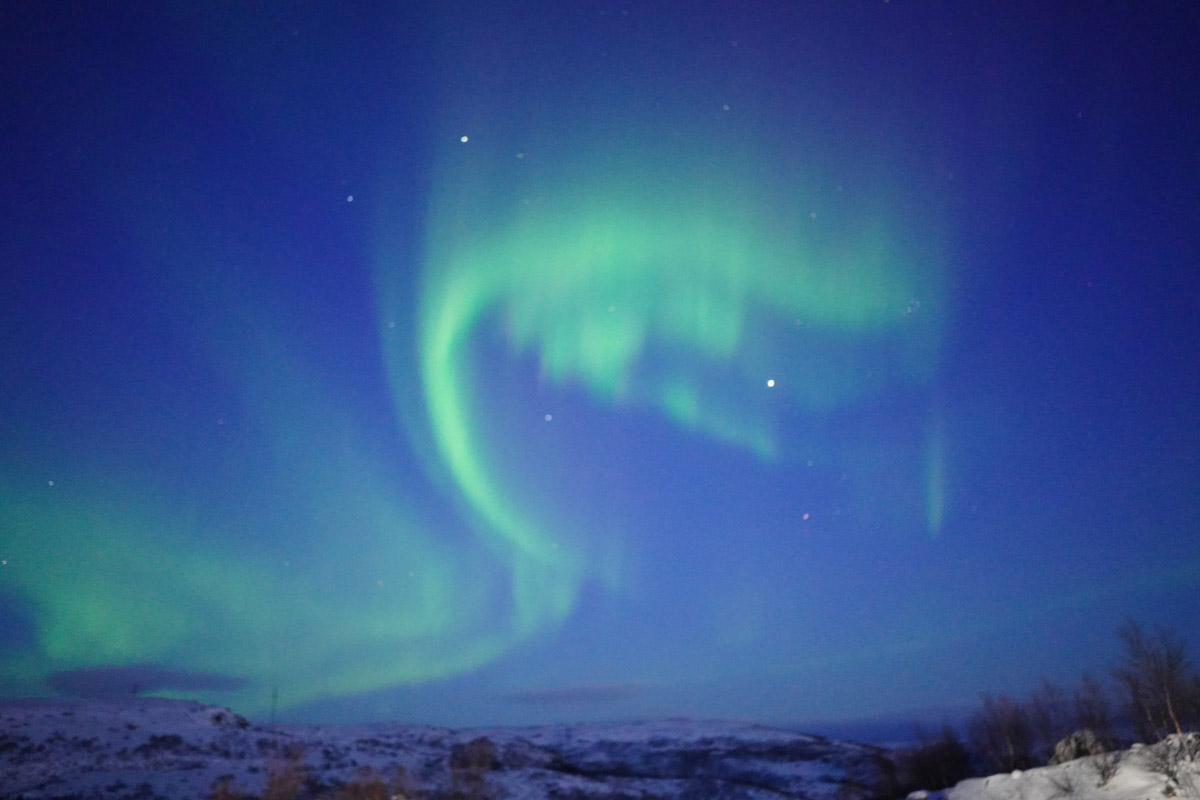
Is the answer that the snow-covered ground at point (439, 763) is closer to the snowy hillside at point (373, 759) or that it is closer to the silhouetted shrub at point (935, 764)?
the snowy hillside at point (373, 759)

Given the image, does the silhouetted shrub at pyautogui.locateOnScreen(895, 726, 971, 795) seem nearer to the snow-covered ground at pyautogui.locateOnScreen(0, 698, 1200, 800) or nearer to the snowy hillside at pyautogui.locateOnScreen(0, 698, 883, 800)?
the snow-covered ground at pyautogui.locateOnScreen(0, 698, 1200, 800)

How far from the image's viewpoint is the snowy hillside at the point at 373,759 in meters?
48.7

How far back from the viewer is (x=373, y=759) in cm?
6519

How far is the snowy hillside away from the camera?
48.7 meters

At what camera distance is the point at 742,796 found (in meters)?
67.9

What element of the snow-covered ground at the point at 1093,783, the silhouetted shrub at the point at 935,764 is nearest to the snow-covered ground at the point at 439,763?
the snow-covered ground at the point at 1093,783

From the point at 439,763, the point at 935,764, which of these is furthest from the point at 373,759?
the point at 935,764

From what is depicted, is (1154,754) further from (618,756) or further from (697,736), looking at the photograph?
(697,736)

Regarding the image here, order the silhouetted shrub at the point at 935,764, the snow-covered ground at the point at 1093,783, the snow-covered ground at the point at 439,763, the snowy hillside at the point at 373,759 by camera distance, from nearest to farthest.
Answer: the snow-covered ground at the point at 1093,783, the snow-covered ground at the point at 439,763, the snowy hillside at the point at 373,759, the silhouetted shrub at the point at 935,764

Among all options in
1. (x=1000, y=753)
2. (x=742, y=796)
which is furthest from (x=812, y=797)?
(x=1000, y=753)

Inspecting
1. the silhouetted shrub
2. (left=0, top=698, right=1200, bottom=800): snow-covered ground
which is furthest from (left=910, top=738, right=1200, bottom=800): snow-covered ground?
the silhouetted shrub

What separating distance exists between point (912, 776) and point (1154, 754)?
121 feet

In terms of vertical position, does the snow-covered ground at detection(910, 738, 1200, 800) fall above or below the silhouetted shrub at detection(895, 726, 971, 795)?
above

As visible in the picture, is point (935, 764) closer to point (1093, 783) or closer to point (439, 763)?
point (1093, 783)
